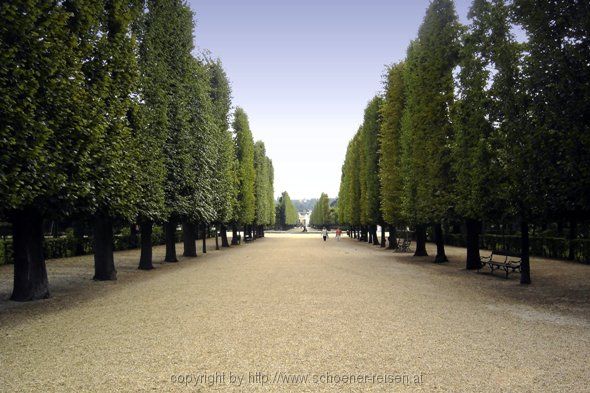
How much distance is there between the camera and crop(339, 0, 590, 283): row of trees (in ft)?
47.5

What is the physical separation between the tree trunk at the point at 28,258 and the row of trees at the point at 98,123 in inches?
1.3

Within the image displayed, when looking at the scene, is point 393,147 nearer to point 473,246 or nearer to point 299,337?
point 473,246

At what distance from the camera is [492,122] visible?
20.3 metres

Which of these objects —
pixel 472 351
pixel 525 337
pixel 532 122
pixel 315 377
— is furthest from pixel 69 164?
pixel 532 122

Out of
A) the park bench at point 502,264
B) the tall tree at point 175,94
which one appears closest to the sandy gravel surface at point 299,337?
the park bench at point 502,264

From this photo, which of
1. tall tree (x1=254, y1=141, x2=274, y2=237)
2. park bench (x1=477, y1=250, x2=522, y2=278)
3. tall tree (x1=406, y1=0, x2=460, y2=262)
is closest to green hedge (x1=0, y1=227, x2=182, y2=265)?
tall tree (x1=406, y1=0, x2=460, y2=262)

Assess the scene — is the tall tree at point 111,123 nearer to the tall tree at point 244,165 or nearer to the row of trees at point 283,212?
the tall tree at point 244,165

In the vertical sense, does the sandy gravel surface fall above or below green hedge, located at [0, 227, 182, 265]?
below

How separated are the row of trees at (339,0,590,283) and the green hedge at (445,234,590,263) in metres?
5.24

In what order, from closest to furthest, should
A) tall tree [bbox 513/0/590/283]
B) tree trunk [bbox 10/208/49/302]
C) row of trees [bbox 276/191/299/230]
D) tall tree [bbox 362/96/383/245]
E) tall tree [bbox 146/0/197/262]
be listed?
tall tree [bbox 513/0/590/283]
tree trunk [bbox 10/208/49/302]
tall tree [bbox 146/0/197/262]
tall tree [bbox 362/96/383/245]
row of trees [bbox 276/191/299/230]

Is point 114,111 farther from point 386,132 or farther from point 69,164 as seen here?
point 386,132

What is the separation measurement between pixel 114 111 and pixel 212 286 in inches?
279

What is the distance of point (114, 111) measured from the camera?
16.8 m

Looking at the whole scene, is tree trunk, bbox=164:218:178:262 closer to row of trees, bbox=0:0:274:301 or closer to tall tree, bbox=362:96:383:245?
row of trees, bbox=0:0:274:301
